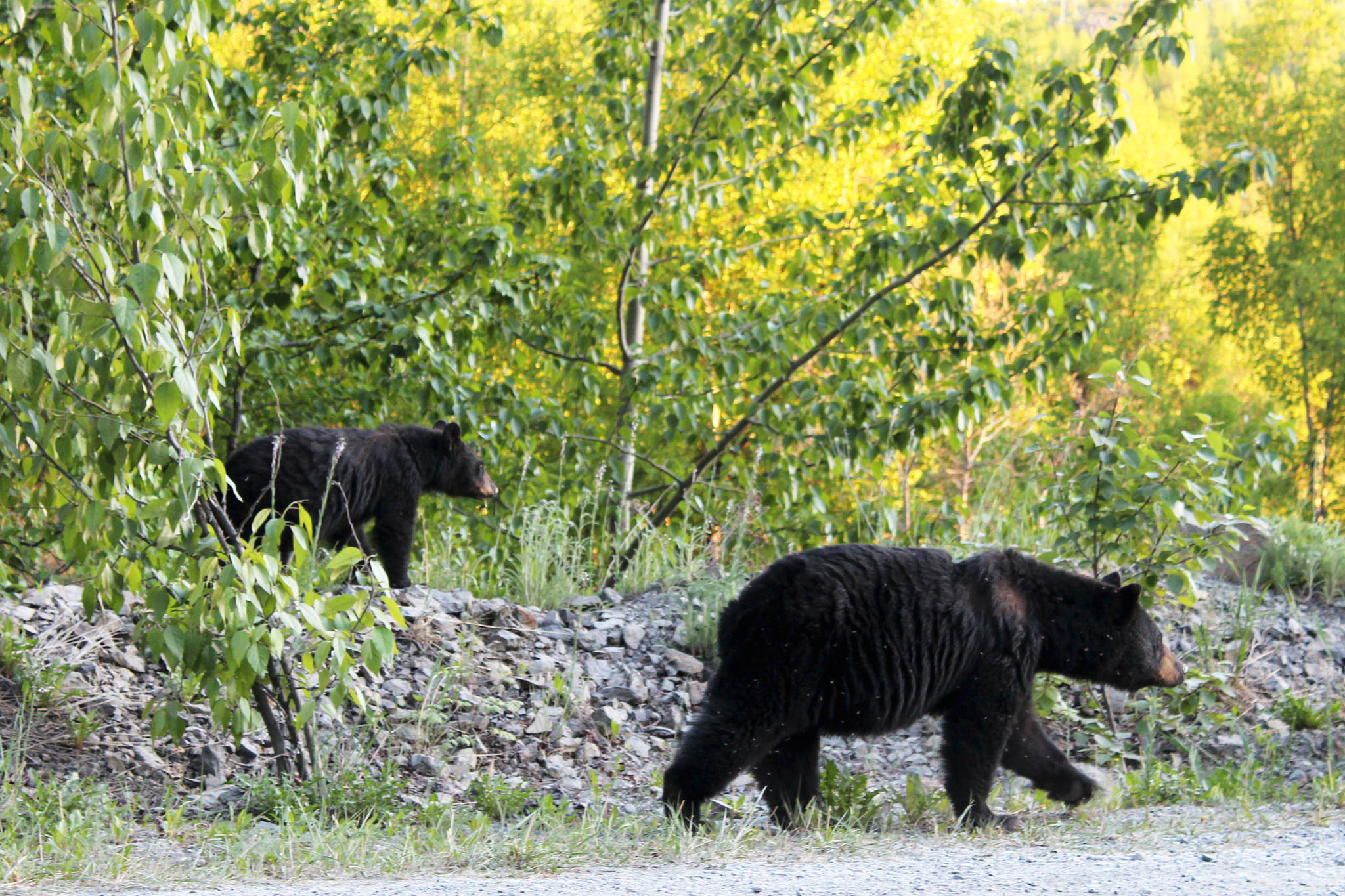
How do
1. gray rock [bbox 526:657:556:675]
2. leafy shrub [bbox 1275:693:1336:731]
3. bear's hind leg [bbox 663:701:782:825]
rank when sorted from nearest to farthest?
bear's hind leg [bbox 663:701:782:825]
gray rock [bbox 526:657:556:675]
leafy shrub [bbox 1275:693:1336:731]

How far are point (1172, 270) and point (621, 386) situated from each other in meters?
28.0

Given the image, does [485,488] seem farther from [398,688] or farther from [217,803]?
[217,803]

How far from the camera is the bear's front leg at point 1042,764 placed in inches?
191

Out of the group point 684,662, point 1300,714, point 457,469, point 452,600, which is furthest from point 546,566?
point 1300,714

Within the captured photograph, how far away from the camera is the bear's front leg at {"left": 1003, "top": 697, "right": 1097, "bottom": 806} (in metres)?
4.84

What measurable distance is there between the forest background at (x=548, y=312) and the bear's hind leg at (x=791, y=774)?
1.66 m

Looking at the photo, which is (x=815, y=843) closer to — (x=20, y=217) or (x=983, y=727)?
(x=983, y=727)

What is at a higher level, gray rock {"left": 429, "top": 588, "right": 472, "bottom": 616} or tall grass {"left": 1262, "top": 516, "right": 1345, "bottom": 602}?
tall grass {"left": 1262, "top": 516, "right": 1345, "bottom": 602}

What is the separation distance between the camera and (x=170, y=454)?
358 centimetres

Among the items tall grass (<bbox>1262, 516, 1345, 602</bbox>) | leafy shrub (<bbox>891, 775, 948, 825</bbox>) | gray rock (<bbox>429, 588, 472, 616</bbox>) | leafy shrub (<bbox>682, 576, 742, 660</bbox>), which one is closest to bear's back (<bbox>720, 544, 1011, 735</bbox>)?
leafy shrub (<bbox>891, 775, 948, 825</bbox>)

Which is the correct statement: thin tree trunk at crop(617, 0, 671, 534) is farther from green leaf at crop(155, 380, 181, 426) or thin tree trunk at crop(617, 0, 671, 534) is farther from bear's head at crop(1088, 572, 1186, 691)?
green leaf at crop(155, 380, 181, 426)

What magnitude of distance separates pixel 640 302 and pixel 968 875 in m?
6.33

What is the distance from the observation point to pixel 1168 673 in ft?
17.5

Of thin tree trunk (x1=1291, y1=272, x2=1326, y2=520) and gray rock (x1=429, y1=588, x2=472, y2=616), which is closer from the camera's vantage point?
gray rock (x1=429, y1=588, x2=472, y2=616)
